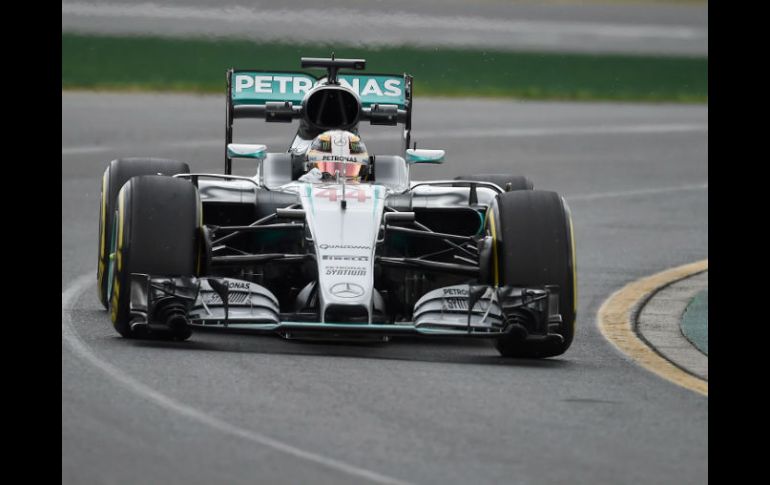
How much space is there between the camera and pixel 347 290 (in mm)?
10477

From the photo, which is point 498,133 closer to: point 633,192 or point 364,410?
point 633,192

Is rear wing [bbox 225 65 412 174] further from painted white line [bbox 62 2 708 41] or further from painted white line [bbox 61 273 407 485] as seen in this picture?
painted white line [bbox 62 2 708 41]

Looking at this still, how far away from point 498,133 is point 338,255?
51.2ft

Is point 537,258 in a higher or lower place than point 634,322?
higher

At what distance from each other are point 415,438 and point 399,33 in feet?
38.6

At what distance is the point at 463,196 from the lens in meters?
12.2

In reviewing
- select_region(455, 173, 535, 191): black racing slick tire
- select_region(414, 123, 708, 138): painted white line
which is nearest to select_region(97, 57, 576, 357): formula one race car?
select_region(455, 173, 535, 191): black racing slick tire

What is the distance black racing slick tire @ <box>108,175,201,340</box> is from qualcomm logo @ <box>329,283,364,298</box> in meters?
0.86

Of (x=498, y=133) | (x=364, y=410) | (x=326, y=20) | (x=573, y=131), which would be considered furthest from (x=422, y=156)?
(x=573, y=131)

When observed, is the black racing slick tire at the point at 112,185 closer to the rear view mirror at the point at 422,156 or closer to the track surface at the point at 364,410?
the track surface at the point at 364,410

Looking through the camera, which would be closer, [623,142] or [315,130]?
[315,130]

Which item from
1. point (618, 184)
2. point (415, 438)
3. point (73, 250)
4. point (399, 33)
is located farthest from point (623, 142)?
point (415, 438)

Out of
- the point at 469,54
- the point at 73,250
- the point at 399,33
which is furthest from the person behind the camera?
the point at 469,54
